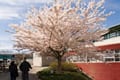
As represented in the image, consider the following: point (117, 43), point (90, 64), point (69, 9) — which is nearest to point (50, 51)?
point (69, 9)

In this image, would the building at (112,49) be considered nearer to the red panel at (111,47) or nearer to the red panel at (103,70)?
the red panel at (111,47)

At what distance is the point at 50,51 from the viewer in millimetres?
29984

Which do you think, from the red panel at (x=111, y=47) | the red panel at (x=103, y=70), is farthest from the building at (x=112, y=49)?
the red panel at (x=103, y=70)

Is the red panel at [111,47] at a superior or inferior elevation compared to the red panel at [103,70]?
superior

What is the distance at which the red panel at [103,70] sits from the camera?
31172 mm

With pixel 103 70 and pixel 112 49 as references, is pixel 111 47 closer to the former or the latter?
pixel 112 49

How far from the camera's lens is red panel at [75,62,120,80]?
31.2m

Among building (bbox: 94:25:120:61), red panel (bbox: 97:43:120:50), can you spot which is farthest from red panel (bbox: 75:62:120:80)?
red panel (bbox: 97:43:120:50)

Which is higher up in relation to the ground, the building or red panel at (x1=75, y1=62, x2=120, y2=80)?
the building

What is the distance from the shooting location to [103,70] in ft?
113

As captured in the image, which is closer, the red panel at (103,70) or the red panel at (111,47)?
the red panel at (103,70)

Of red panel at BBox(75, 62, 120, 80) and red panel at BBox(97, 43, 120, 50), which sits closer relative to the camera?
red panel at BBox(75, 62, 120, 80)

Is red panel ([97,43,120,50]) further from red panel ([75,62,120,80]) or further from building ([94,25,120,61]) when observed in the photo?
red panel ([75,62,120,80])

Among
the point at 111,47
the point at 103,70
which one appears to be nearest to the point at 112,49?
the point at 111,47
